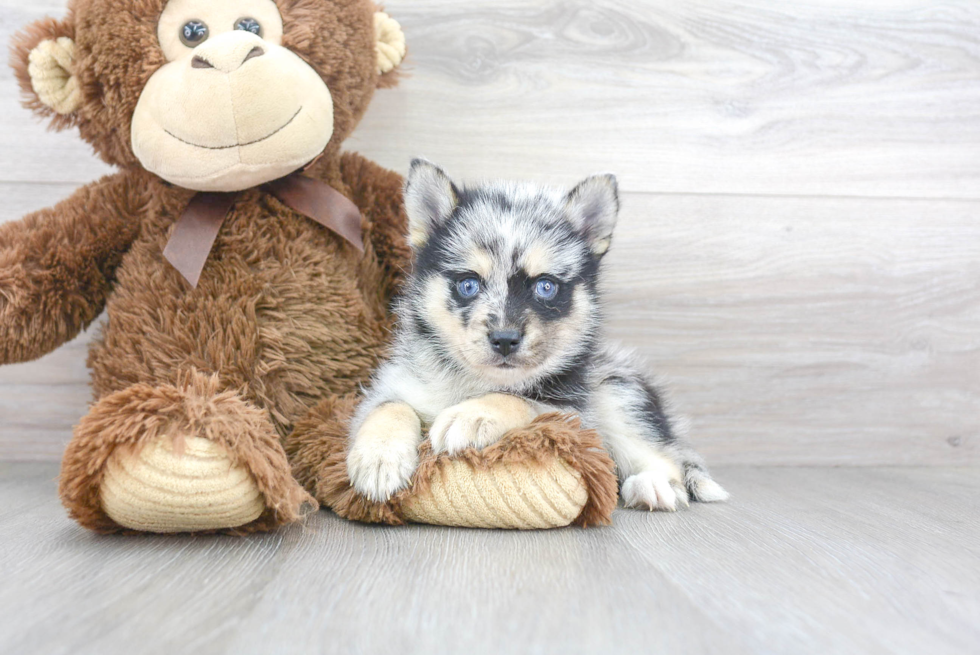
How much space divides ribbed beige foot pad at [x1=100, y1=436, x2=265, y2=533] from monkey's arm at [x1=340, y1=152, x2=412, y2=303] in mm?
765

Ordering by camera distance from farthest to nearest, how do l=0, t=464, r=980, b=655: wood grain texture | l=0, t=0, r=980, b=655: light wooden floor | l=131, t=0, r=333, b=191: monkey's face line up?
l=0, t=0, r=980, b=655: light wooden floor
l=131, t=0, r=333, b=191: monkey's face
l=0, t=464, r=980, b=655: wood grain texture

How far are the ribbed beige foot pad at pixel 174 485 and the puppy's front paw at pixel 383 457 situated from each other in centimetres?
21

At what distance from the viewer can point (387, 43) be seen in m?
1.80

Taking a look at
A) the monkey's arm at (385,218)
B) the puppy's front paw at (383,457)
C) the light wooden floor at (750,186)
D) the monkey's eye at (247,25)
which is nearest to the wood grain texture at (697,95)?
the light wooden floor at (750,186)

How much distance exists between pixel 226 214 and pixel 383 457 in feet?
2.32

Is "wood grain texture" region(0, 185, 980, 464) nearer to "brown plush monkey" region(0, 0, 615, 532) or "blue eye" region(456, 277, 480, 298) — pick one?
"blue eye" region(456, 277, 480, 298)

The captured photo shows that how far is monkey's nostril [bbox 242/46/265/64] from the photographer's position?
1.48m

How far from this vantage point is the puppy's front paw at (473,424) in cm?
134

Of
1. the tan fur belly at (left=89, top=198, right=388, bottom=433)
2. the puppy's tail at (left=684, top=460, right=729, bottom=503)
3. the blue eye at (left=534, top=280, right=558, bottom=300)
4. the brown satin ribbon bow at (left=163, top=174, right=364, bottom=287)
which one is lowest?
the puppy's tail at (left=684, top=460, right=729, bottom=503)

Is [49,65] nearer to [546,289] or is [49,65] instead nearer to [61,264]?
[61,264]

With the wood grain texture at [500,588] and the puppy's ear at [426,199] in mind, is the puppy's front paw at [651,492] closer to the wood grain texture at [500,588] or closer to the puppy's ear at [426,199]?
the wood grain texture at [500,588]

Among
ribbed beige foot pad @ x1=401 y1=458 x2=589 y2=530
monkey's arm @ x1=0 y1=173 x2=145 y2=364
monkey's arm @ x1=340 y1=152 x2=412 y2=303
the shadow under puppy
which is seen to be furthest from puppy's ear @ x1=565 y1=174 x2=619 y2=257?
monkey's arm @ x1=0 y1=173 x2=145 y2=364

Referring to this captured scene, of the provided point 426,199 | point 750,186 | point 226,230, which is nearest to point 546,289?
point 426,199

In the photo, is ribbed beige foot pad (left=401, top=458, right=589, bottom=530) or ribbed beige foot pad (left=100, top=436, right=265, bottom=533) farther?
ribbed beige foot pad (left=401, top=458, right=589, bottom=530)
